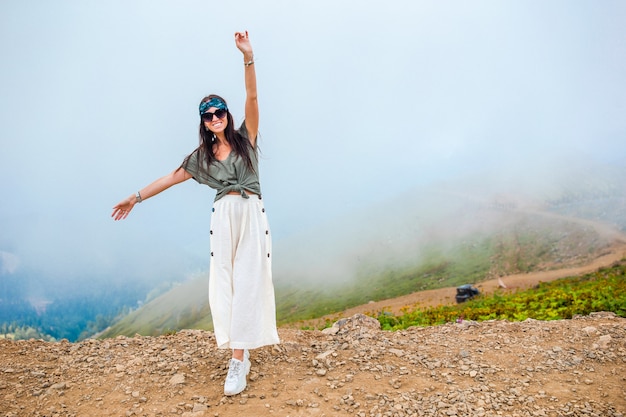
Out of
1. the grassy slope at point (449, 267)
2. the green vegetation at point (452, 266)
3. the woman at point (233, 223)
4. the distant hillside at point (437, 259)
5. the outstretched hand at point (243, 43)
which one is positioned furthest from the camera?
the distant hillside at point (437, 259)

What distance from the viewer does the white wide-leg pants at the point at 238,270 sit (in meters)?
6.72

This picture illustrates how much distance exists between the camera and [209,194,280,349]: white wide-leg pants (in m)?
6.72

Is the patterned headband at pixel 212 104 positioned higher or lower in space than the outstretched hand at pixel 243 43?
lower

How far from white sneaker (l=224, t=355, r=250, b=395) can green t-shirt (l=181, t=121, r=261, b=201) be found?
2.45 m

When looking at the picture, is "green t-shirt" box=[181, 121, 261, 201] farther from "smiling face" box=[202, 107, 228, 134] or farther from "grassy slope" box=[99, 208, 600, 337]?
"grassy slope" box=[99, 208, 600, 337]

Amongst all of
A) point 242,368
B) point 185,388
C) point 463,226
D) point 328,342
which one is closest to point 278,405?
point 242,368

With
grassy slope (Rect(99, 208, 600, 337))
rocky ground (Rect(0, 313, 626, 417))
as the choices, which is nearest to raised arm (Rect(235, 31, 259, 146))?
rocky ground (Rect(0, 313, 626, 417))

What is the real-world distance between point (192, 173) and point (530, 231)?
108m

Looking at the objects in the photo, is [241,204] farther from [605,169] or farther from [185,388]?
[605,169]

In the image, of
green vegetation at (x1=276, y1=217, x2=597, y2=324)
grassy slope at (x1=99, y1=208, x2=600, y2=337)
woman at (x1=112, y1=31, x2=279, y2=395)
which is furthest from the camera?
grassy slope at (x1=99, y1=208, x2=600, y2=337)

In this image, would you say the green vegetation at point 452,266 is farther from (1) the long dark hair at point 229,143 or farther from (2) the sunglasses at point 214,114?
(2) the sunglasses at point 214,114

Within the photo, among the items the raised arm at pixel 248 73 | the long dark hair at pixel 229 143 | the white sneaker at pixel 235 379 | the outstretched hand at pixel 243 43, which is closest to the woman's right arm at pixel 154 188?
the long dark hair at pixel 229 143

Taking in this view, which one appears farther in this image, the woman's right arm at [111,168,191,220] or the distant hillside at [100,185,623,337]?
the distant hillside at [100,185,623,337]

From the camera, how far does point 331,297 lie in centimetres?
10819
